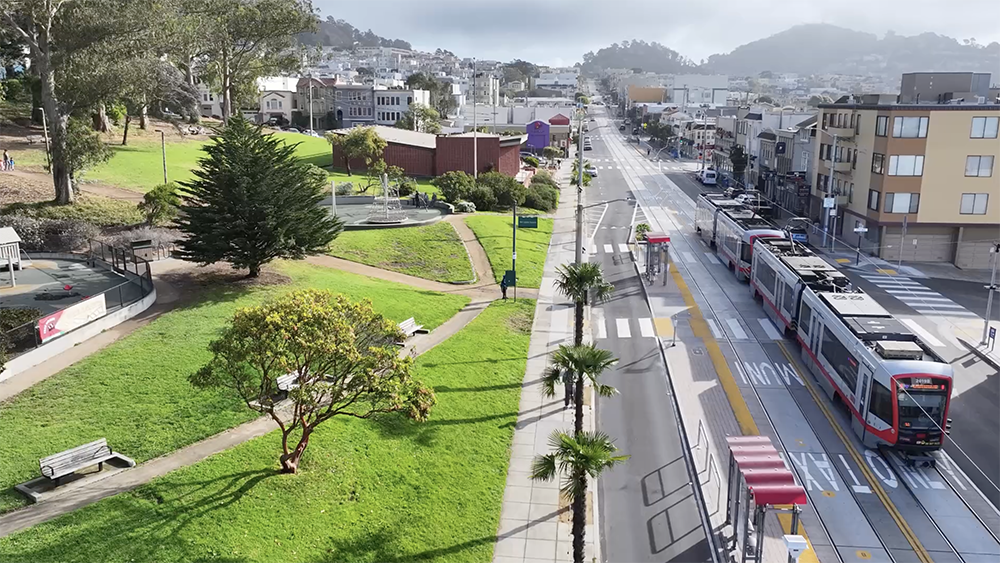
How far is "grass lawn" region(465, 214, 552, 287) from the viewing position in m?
49.4

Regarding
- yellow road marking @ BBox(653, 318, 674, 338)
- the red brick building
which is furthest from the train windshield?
the red brick building

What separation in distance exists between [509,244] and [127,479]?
3772 centimetres

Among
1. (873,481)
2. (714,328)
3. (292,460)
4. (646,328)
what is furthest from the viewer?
(646,328)

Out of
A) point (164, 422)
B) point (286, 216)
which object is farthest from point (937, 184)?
point (164, 422)

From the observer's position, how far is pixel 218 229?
35.5 metres

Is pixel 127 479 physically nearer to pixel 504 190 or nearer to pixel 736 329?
pixel 736 329

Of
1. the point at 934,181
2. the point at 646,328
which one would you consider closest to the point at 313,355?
the point at 646,328

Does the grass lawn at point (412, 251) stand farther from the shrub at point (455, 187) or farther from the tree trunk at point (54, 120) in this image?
the tree trunk at point (54, 120)

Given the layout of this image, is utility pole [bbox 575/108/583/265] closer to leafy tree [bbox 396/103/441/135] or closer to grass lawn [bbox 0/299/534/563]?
grass lawn [bbox 0/299/534/563]

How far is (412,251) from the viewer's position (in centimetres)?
5134

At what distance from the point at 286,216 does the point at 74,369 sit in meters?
12.4

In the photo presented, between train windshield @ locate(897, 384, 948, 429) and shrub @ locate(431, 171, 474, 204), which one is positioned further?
shrub @ locate(431, 171, 474, 204)

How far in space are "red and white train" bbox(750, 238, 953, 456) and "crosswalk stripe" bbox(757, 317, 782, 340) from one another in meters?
1.22

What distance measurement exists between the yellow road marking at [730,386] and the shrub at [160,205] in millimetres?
31952
